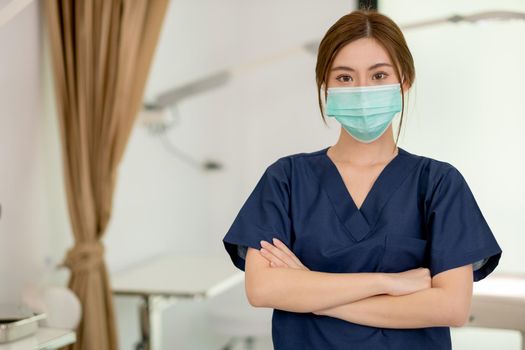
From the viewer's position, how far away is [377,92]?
50.8 inches

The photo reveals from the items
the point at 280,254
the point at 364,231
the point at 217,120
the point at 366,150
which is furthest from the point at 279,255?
the point at 217,120

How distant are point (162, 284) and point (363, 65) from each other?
1.49 m

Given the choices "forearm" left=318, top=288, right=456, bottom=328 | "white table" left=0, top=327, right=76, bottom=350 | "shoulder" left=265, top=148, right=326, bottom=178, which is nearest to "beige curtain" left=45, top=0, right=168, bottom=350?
"white table" left=0, top=327, right=76, bottom=350

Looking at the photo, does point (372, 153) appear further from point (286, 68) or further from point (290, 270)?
point (286, 68)

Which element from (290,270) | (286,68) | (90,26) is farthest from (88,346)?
(286,68)

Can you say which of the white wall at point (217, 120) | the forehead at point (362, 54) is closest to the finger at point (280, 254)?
the forehead at point (362, 54)

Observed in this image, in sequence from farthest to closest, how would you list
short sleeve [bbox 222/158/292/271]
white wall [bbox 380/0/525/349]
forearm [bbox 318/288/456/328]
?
white wall [bbox 380/0/525/349]
short sleeve [bbox 222/158/292/271]
forearm [bbox 318/288/456/328]

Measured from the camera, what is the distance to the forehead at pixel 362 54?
129cm

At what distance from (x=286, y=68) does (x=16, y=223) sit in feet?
5.59

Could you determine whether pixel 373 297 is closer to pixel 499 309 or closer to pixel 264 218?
pixel 264 218

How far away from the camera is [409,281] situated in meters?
1.30

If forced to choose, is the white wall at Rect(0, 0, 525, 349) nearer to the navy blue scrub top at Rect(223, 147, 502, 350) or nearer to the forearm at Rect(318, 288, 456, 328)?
the navy blue scrub top at Rect(223, 147, 502, 350)

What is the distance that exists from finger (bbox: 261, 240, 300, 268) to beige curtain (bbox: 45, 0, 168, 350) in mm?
1175

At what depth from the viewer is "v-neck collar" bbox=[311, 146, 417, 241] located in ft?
4.47
